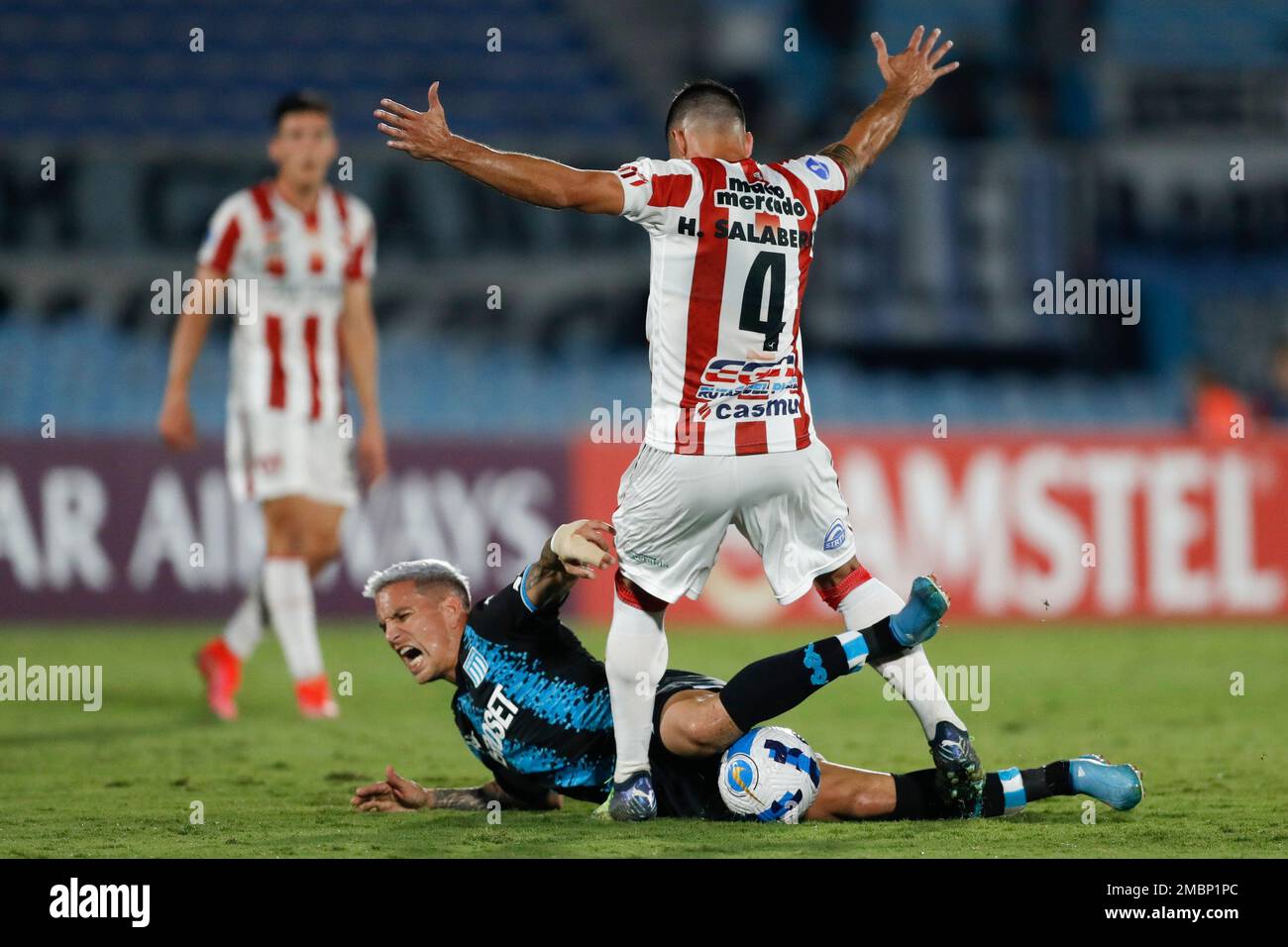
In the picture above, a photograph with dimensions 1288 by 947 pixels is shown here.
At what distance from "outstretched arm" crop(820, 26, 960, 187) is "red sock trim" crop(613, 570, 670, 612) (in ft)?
4.62

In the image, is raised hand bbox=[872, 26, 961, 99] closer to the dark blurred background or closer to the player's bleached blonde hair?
the player's bleached blonde hair

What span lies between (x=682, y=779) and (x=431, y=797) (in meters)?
0.77

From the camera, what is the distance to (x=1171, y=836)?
459cm

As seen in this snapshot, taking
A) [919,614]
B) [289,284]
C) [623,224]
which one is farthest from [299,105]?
[623,224]

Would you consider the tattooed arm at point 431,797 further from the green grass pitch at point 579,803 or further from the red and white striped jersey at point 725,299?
the red and white striped jersey at point 725,299

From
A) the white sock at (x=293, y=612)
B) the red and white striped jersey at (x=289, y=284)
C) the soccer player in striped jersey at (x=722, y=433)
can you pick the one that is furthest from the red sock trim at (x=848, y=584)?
the red and white striped jersey at (x=289, y=284)

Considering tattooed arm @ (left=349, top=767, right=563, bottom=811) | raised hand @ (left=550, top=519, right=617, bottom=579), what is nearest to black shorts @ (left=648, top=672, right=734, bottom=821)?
tattooed arm @ (left=349, top=767, right=563, bottom=811)

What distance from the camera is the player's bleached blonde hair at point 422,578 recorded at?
4980 mm

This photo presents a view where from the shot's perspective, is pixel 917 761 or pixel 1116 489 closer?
pixel 917 761

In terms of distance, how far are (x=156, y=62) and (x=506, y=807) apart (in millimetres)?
13017

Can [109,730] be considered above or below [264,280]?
below
